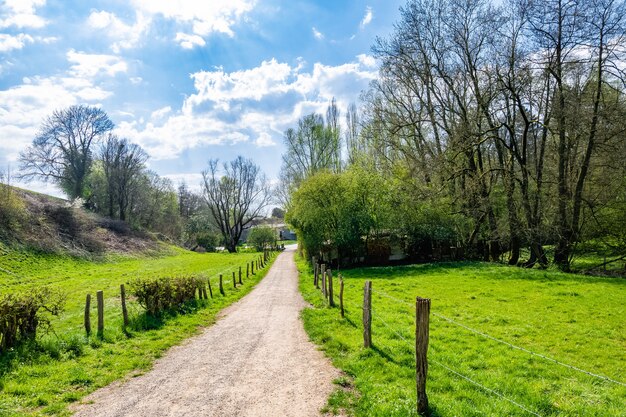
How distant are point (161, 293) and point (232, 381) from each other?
6397 mm

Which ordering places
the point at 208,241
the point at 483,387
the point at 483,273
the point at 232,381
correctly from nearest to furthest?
the point at 483,387
the point at 232,381
the point at 483,273
the point at 208,241

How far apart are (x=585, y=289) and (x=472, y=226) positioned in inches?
517

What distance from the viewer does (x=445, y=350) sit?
8211 mm

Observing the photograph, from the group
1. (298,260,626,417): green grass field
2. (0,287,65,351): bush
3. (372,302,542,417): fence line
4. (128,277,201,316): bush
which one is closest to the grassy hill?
(0,287,65,351): bush

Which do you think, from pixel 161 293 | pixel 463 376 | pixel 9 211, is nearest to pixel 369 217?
pixel 161 293

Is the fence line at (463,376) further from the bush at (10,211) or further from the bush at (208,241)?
the bush at (208,241)

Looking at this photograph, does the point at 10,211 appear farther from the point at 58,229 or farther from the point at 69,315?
the point at 69,315

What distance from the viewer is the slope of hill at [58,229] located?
96.1ft

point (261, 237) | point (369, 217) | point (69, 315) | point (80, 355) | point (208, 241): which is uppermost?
point (369, 217)

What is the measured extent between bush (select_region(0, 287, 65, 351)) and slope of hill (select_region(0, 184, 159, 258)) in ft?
81.7

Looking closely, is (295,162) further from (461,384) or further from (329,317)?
(461,384)

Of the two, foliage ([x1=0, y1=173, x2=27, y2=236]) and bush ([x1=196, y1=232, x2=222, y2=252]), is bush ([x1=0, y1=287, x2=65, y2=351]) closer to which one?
foliage ([x1=0, y1=173, x2=27, y2=236])

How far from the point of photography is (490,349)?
825cm

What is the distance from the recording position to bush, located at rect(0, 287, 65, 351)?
7594 millimetres
